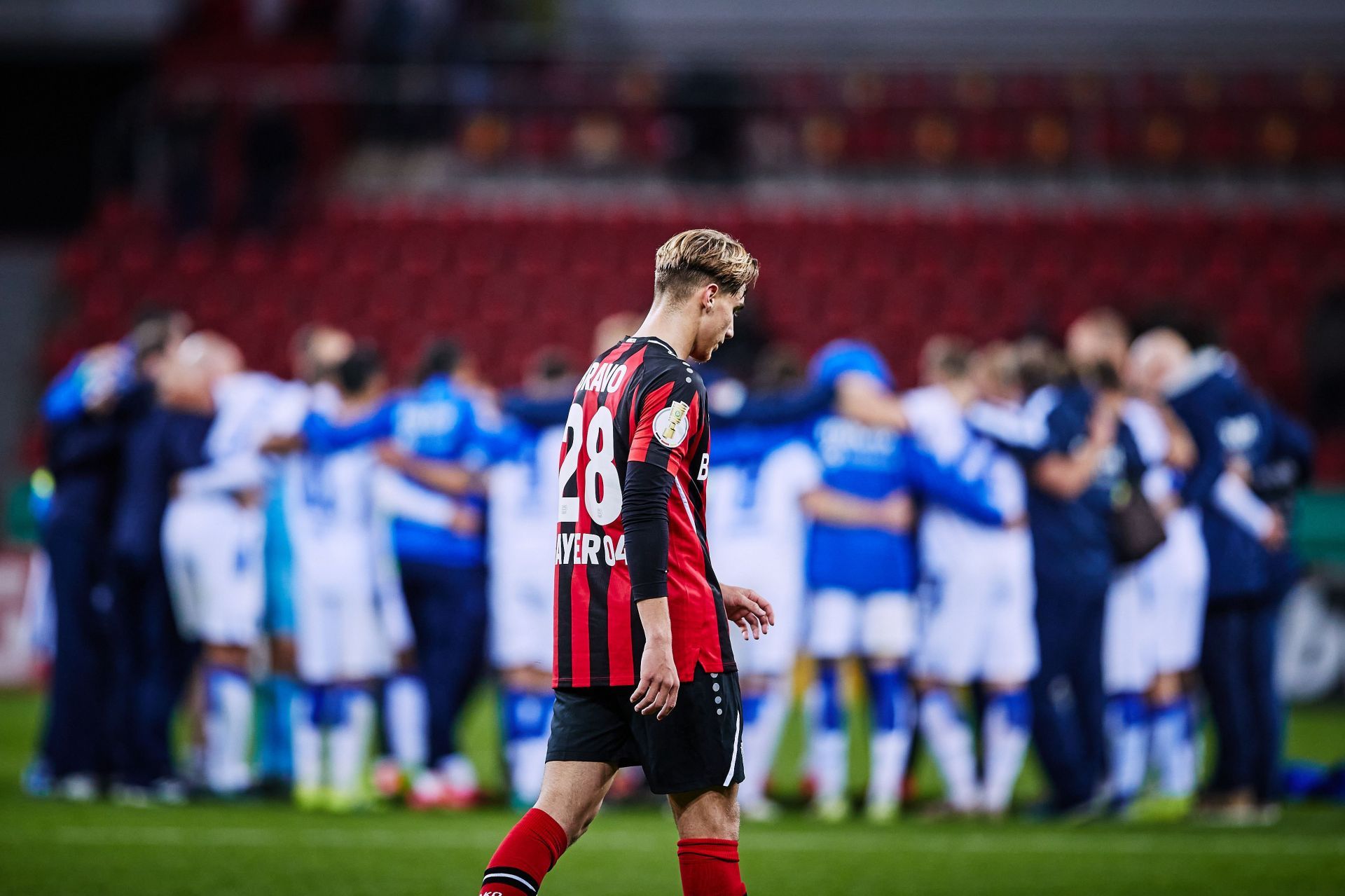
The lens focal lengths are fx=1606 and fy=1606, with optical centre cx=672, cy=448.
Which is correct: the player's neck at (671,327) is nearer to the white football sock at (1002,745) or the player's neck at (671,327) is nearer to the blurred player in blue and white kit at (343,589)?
the blurred player in blue and white kit at (343,589)

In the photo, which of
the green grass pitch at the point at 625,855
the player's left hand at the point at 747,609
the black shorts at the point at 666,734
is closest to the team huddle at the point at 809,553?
the green grass pitch at the point at 625,855

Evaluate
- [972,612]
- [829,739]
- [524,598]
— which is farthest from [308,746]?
[972,612]

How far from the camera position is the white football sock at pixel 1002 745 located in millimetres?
8570

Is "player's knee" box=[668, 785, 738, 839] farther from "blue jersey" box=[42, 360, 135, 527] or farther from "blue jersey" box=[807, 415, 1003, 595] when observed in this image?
"blue jersey" box=[42, 360, 135, 527]

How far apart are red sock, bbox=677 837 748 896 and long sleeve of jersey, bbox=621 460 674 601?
0.68 metres

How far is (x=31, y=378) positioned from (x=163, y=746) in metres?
12.5

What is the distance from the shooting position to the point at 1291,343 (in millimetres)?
17938

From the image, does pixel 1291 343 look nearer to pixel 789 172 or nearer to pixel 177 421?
pixel 789 172

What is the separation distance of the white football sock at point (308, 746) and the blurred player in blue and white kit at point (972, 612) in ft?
11.0

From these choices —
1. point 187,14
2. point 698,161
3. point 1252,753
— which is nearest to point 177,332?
point 1252,753

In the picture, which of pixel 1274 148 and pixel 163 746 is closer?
pixel 163 746

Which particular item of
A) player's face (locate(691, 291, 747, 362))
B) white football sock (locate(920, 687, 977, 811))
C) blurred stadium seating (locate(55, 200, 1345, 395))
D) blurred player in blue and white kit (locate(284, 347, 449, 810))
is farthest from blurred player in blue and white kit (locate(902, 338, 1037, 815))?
blurred stadium seating (locate(55, 200, 1345, 395))

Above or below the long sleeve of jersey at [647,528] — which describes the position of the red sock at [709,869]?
below

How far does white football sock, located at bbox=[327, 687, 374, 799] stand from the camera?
8742 mm
